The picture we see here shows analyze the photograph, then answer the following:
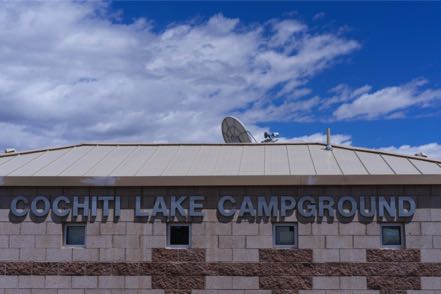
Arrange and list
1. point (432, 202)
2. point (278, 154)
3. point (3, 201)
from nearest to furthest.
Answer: point (432, 202), point (3, 201), point (278, 154)

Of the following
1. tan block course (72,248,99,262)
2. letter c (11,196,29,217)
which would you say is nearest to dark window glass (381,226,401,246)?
tan block course (72,248,99,262)

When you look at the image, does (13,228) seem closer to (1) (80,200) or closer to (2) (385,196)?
A: (1) (80,200)

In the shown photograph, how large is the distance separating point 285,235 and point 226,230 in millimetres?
1193

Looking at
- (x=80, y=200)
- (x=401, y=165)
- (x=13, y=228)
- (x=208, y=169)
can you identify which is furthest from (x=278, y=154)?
(x=13, y=228)

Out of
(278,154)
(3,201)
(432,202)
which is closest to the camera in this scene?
(432,202)

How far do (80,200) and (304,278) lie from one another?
482 cm

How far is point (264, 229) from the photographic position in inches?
442

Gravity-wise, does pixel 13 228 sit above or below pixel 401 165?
below

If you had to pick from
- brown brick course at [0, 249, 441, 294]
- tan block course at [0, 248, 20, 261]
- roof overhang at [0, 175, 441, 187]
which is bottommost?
brown brick course at [0, 249, 441, 294]

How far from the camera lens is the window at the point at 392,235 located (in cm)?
1111

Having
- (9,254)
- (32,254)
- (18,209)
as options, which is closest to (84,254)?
(32,254)

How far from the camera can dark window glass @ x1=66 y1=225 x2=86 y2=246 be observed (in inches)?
458

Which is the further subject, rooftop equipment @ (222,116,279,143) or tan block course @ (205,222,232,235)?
rooftop equipment @ (222,116,279,143)

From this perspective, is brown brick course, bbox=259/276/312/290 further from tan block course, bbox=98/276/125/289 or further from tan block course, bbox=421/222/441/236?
tan block course, bbox=98/276/125/289
